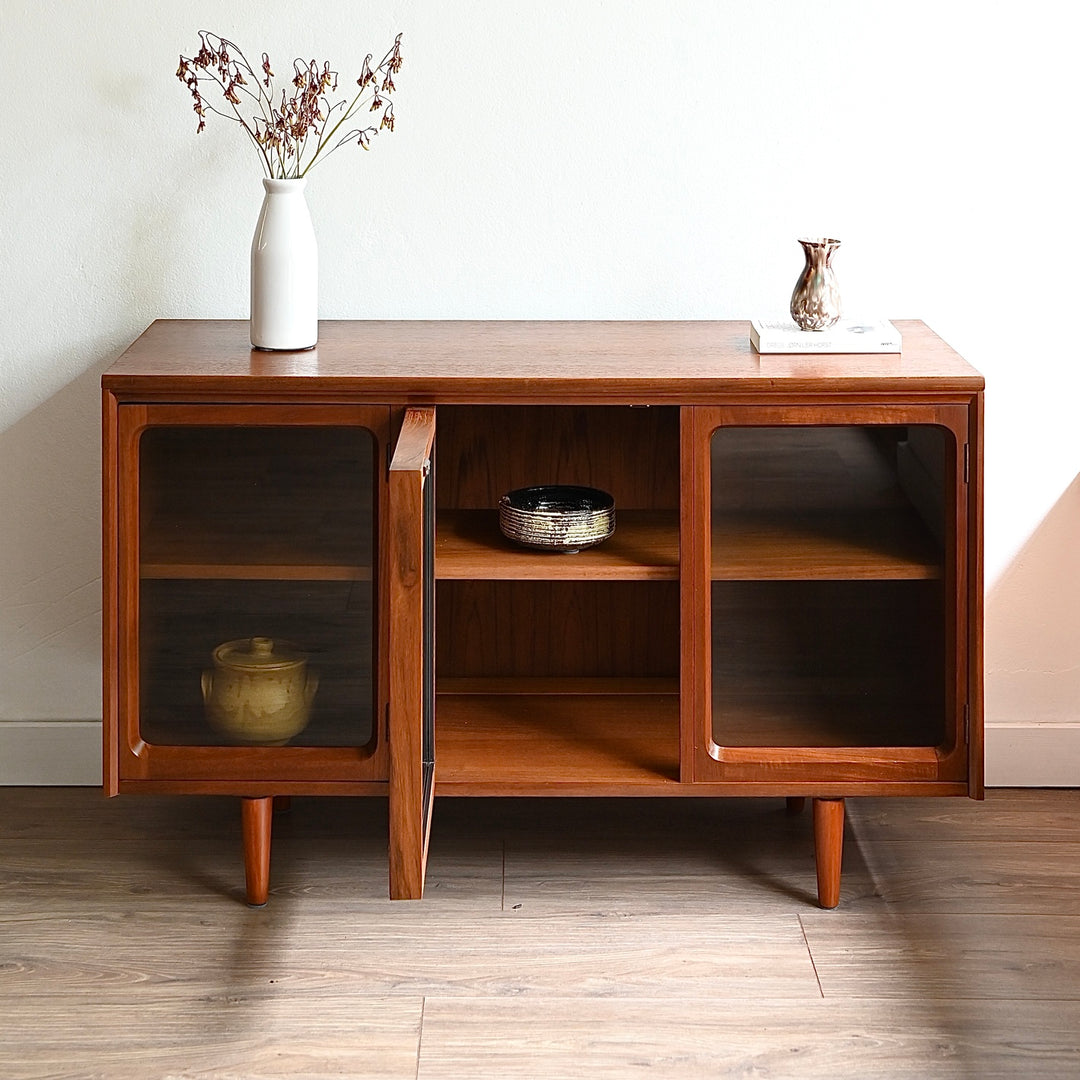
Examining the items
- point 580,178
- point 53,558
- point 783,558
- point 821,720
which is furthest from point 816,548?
point 53,558

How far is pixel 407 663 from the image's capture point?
5.27 ft

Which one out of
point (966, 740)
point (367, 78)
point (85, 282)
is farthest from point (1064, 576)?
point (85, 282)

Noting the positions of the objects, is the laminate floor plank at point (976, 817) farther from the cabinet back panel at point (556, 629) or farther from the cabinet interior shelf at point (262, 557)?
the cabinet interior shelf at point (262, 557)

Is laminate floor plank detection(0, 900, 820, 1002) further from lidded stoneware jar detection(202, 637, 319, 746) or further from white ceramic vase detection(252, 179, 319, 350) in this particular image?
white ceramic vase detection(252, 179, 319, 350)

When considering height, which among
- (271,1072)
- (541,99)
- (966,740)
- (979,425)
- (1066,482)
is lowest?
(271,1072)

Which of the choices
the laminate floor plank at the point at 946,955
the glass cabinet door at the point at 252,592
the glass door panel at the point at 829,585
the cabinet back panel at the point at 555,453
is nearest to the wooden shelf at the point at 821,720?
the glass door panel at the point at 829,585

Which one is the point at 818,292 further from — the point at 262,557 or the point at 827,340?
the point at 262,557

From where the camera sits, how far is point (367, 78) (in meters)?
2.09

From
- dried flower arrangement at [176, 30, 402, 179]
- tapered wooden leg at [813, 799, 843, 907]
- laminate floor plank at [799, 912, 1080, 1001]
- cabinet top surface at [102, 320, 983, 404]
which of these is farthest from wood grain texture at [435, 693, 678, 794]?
dried flower arrangement at [176, 30, 402, 179]

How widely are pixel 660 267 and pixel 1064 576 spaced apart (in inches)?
32.2

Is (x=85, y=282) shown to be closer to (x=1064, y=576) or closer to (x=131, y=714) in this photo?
(x=131, y=714)

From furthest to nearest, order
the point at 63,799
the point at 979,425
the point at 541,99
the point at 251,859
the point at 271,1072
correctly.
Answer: the point at 63,799, the point at 541,99, the point at 251,859, the point at 979,425, the point at 271,1072

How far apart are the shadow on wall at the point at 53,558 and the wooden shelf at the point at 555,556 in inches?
24.8

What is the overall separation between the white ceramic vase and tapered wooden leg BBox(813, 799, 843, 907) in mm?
938
